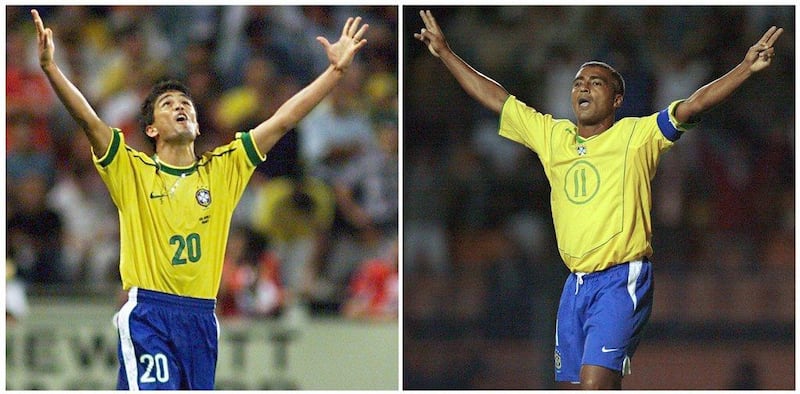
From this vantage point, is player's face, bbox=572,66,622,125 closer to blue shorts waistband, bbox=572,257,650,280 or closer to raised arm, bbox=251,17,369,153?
blue shorts waistband, bbox=572,257,650,280

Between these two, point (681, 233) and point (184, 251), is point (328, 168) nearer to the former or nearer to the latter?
point (681, 233)

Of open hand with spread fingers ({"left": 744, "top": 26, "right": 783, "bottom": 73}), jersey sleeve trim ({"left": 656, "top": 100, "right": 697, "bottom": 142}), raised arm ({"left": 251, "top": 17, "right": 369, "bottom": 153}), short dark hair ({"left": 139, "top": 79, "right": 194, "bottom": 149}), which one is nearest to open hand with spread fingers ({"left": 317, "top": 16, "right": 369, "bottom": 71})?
raised arm ({"left": 251, "top": 17, "right": 369, "bottom": 153})

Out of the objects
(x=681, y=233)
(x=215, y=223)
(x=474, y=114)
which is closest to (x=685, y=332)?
(x=681, y=233)

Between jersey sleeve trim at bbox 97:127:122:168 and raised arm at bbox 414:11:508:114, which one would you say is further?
raised arm at bbox 414:11:508:114

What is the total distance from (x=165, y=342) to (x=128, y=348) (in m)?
0.16

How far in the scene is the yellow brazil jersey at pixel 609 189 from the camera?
237 inches

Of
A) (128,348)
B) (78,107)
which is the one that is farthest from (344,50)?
(128,348)

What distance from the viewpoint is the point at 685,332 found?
9.87 m

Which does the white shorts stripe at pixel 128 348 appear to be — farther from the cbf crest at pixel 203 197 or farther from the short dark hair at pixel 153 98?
the short dark hair at pixel 153 98

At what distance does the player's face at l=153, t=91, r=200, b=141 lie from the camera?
6.11 metres

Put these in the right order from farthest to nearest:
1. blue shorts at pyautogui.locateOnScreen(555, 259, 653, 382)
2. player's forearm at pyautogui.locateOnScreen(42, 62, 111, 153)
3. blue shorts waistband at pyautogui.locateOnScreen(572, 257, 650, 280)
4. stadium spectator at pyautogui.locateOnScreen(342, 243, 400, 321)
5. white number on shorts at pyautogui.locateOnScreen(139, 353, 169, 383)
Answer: stadium spectator at pyautogui.locateOnScreen(342, 243, 400, 321) < blue shorts waistband at pyautogui.locateOnScreen(572, 257, 650, 280) < blue shorts at pyautogui.locateOnScreen(555, 259, 653, 382) < white number on shorts at pyautogui.locateOnScreen(139, 353, 169, 383) < player's forearm at pyautogui.locateOnScreen(42, 62, 111, 153)

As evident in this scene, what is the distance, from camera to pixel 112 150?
19.7 ft

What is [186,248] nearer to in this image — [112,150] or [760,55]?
[112,150]

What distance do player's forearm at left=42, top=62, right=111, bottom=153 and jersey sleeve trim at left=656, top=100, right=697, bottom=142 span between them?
242cm
